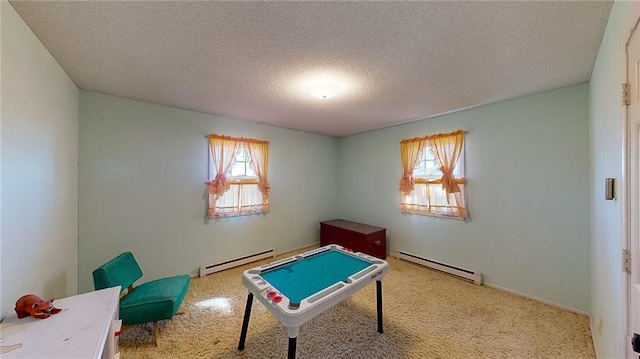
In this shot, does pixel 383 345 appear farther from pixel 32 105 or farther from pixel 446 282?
pixel 32 105

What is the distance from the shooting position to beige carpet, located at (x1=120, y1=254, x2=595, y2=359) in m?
1.74

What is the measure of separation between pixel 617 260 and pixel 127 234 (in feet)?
13.6

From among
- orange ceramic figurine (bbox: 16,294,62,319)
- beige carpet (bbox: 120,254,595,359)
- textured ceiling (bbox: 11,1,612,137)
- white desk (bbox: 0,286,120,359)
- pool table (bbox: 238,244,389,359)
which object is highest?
textured ceiling (bbox: 11,1,612,137)

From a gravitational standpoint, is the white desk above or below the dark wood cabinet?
above

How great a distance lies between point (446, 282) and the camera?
114 inches

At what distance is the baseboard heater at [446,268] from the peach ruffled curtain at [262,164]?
248 cm

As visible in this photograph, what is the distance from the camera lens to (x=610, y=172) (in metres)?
1.30

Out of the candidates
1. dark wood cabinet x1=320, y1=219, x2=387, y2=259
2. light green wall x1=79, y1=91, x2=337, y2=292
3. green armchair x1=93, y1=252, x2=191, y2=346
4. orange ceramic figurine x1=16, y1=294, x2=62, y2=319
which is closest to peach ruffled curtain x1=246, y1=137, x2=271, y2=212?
light green wall x1=79, y1=91, x2=337, y2=292

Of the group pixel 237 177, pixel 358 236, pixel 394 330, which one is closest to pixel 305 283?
pixel 394 330

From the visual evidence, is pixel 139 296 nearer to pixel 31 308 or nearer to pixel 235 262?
pixel 31 308

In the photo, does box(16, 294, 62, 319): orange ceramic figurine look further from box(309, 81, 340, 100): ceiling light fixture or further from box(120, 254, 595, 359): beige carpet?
box(309, 81, 340, 100): ceiling light fixture

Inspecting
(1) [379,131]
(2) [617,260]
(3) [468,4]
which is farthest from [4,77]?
(1) [379,131]

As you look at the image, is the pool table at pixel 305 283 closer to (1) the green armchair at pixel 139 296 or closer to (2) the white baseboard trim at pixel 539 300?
(1) the green armchair at pixel 139 296

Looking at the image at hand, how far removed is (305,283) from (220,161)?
90.6 inches
